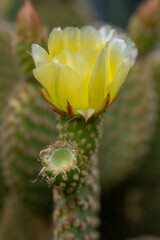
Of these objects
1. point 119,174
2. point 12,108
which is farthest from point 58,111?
point 119,174

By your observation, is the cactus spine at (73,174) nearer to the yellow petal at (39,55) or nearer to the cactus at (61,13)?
the yellow petal at (39,55)

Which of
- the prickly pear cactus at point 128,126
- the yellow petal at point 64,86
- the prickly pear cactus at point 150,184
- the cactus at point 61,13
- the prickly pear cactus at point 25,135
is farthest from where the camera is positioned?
the cactus at point 61,13

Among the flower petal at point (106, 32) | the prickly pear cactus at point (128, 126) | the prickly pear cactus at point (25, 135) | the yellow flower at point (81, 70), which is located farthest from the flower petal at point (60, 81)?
the prickly pear cactus at point (128, 126)

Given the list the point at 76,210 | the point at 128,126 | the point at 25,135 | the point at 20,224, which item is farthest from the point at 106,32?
the point at 20,224

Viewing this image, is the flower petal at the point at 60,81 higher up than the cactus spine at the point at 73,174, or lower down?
higher up

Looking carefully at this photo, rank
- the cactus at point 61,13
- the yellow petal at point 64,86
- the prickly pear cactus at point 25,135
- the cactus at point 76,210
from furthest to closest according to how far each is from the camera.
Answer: the cactus at point 61,13 < the prickly pear cactus at point 25,135 < the cactus at point 76,210 < the yellow petal at point 64,86

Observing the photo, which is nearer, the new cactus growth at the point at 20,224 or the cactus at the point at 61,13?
the new cactus growth at the point at 20,224

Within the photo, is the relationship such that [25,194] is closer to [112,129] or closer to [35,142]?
[35,142]

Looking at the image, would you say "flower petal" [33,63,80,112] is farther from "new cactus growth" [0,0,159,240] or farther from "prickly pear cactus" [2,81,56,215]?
"prickly pear cactus" [2,81,56,215]
